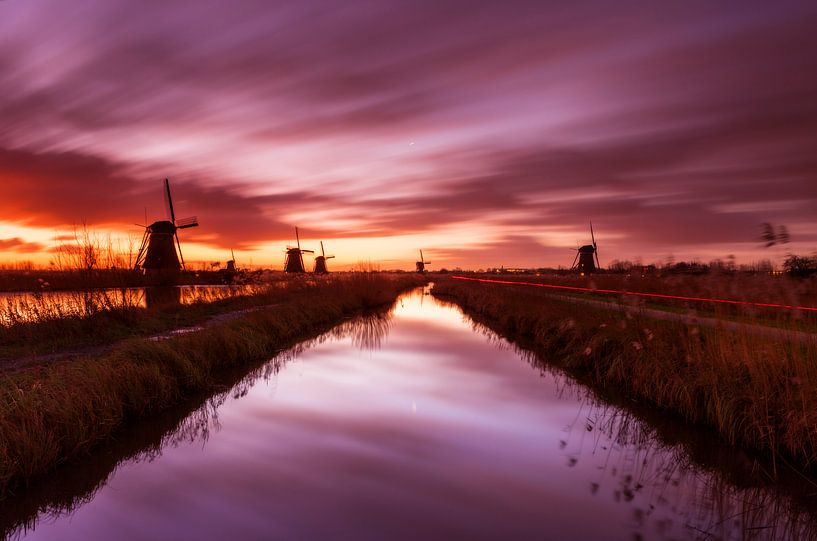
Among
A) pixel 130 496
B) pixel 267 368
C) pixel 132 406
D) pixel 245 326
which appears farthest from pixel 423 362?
pixel 130 496

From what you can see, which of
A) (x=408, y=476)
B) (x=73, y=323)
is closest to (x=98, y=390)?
(x=408, y=476)

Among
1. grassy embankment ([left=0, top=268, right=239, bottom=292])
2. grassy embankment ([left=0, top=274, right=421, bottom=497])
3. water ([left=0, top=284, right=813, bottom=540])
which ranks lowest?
water ([left=0, top=284, right=813, bottom=540])

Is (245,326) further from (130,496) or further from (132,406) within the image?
(130,496)

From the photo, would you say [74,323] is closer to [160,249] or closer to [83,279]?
[83,279]

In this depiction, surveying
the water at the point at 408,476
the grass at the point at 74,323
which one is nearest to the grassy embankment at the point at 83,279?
the grass at the point at 74,323

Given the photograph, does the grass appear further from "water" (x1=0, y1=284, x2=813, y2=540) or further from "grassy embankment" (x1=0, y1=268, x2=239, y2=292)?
"water" (x1=0, y1=284, x2=813, y2=540)

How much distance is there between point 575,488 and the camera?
5.76m

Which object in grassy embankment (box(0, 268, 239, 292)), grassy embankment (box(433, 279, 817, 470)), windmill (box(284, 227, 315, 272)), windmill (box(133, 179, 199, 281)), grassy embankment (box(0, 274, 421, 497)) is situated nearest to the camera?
grassy embankment (box(0, 274, 421, 497))

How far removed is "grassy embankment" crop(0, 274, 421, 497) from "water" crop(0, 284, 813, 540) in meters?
0.37

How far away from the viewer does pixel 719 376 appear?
768 cm

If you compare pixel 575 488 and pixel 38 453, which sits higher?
pixel 38 453

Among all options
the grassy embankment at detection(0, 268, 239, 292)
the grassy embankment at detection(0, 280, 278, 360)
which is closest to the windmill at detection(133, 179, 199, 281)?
the grassy embankment at detection(0, 268, 239, 292)

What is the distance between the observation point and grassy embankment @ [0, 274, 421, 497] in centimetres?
564

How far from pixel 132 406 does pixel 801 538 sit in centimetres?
945
